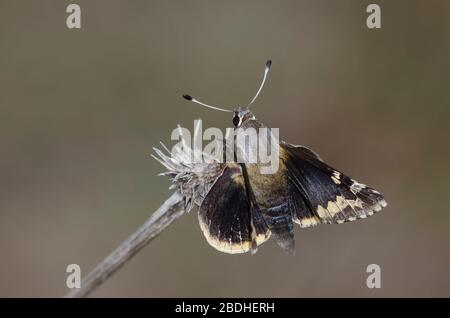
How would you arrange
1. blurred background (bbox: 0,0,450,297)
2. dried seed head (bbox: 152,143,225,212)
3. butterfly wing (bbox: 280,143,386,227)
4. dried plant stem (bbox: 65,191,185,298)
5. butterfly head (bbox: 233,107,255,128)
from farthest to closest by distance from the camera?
blurred background (bbox: 0,0,450,297) < butterfly wing (bbox: 280,143,386,227) < butterfly head (bbox: 233,107,255,128) < dried seed head (bbox: 152,143,225,212) < dried plant stem (bbox: 65,191,185,298)

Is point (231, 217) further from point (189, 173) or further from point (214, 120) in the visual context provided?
point (214, 120)

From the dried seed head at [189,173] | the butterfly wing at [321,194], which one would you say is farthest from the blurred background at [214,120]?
the dried seed head at [189,173]

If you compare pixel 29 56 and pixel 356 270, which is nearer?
pixel 356 270

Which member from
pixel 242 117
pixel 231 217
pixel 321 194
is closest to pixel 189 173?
pixel 231 217

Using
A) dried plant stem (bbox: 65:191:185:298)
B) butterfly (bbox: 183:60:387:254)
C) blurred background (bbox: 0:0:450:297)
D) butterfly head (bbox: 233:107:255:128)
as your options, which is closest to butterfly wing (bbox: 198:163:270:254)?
butterfly (bbox: 183:60:387:254)

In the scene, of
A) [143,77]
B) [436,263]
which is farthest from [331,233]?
[143,77]

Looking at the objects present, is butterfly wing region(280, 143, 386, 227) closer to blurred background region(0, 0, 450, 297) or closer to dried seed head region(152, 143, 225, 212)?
dried seed head region(152, 143, 225, 212)
